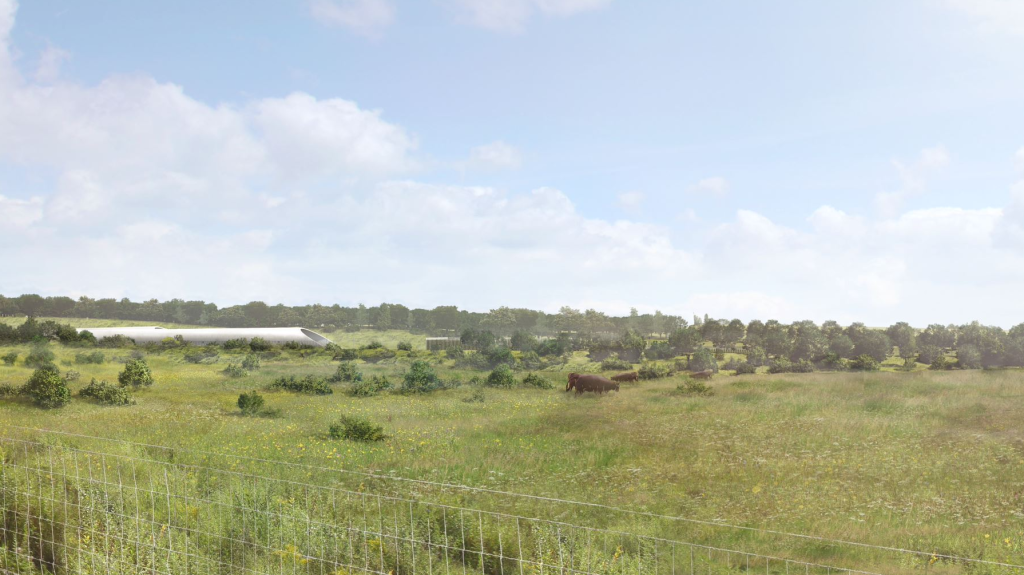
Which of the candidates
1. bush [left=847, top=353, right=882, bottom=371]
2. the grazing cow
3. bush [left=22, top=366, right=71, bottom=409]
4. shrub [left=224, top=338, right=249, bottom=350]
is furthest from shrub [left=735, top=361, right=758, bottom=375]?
shrub [left=224, top=338, right=249, bottom=350]

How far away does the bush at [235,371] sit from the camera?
1366 inches

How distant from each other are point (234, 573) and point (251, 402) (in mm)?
18742

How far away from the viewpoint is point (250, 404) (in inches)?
947

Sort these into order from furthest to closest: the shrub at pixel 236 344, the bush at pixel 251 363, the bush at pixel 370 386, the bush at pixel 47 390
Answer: the shrub at pixel 236 344 → the bush at pixel 251 363 → the bush at pixel 370 386 → the bush at pixel 47 390

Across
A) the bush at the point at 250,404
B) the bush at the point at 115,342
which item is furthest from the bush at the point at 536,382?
the bush at the point at 115,342

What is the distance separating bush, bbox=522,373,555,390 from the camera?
3231cm

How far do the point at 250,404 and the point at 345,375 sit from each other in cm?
1026

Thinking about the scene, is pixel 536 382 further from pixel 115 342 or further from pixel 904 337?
pixel 115 342

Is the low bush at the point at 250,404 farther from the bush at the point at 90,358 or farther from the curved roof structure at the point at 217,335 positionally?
the curved roof structure at the point at 217,335

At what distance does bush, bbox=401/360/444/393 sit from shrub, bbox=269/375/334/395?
A: 392 centimetres

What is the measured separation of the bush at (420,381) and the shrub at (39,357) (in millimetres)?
19958

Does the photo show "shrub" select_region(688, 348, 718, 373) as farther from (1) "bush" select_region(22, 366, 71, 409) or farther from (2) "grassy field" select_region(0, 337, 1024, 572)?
(1) "bush" select_region(22, 366, 71, 409)

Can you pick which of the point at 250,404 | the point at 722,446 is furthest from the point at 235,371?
the point at 722,446

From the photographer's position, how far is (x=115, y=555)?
6926 mm
